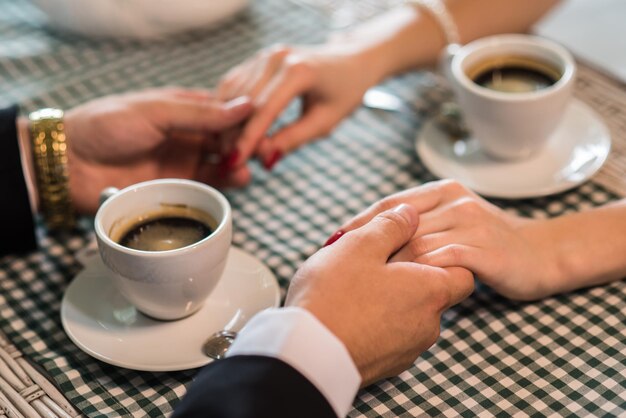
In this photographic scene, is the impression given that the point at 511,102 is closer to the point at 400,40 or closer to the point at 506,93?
the point at 506,93

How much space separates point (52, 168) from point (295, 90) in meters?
0.32

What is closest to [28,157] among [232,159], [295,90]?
[232,159]

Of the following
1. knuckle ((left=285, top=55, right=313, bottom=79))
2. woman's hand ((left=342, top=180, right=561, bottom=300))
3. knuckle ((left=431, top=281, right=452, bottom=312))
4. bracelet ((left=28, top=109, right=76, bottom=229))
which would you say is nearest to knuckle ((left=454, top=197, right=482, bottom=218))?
woman's hand ((left=342, top=180, right=561, bottom=300))

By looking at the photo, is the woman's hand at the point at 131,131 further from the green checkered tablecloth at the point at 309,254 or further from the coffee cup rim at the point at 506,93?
the coffee cup rim at the point at 506,93

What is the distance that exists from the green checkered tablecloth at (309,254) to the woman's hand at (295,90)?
0.10 feet

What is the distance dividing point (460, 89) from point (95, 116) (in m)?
0.45

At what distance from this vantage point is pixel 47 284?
84cm

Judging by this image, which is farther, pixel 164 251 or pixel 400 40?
pixel 400 40

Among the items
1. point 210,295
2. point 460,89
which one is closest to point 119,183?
point 210,295

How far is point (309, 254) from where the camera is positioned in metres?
0.86

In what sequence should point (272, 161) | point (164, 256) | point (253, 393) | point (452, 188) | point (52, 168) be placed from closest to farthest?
point (253, 393) → point (164, 256) → point (452, 188) → point (52, 168) → point (272, 161)

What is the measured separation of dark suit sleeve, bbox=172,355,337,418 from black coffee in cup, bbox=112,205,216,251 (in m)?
0.19

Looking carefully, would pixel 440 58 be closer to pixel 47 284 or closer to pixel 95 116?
pixel 95 116

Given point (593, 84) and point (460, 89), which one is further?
point (593, 84)
